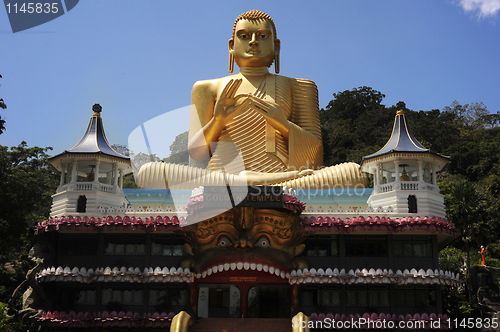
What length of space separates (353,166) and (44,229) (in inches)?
446

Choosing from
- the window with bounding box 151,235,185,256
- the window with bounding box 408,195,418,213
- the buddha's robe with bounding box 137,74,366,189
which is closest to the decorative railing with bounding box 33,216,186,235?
the window with bounding box 151,235,185,256

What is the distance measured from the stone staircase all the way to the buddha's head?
12429 millimetres

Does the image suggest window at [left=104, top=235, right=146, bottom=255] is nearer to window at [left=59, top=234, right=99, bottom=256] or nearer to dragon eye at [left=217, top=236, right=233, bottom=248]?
window at [left=59, top=234, right=99, bottom=256]

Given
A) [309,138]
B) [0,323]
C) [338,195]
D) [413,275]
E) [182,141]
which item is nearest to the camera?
[413,275]

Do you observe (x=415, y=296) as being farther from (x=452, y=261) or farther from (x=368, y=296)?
(x=452, y=261)

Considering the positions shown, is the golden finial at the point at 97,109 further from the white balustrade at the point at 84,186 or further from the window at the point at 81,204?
the window at the point at 81,204

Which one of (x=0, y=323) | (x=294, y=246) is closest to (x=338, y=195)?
(x=294, y=246)

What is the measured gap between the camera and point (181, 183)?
828 inches

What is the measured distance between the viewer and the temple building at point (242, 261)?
16797 mm

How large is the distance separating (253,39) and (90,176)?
9.79 meters

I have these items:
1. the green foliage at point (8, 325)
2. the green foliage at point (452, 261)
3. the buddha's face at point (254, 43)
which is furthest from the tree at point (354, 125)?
the green foliage at point (8, 325)

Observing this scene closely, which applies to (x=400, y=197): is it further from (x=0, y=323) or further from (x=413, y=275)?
(x=0, y=323)

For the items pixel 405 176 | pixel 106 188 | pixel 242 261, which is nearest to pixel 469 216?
pixel 405 176

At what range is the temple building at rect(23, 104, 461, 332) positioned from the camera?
16797mm
